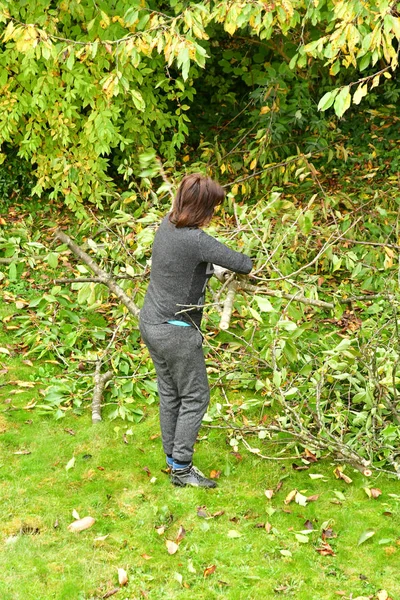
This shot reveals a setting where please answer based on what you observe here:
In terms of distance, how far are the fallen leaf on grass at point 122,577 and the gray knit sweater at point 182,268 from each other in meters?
1.25

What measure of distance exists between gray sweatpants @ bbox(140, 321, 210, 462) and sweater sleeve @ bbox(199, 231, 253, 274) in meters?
0.44

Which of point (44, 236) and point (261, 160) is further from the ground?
point (261, 160)

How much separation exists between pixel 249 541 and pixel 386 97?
8.62 meters

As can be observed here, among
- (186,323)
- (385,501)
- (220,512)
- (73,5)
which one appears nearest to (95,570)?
(220,512)

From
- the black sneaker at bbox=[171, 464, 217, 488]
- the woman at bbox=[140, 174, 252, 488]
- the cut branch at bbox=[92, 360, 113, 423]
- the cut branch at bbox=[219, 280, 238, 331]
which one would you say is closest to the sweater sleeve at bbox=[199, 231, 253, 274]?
the woman at bbox=[140, 174, 252, 488]

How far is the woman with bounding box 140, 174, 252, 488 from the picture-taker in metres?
3.60

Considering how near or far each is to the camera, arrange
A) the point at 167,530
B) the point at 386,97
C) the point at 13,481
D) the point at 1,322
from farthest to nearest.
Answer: the point at 386,97 < the point at 1,322 < the point at 13,481 < the point at 167,530

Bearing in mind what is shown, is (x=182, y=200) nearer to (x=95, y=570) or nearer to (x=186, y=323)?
(x=186, y=323)

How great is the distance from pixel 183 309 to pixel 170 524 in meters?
1.14

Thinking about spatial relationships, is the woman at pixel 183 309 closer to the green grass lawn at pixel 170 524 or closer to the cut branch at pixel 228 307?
the cut branch at pixel 228 307

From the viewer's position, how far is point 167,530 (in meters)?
3.77

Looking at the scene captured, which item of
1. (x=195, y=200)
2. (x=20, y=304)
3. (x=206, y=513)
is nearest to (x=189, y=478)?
(x=206, y=513)

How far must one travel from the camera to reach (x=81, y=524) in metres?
3.77

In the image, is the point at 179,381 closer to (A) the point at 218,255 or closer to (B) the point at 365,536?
(A) the point at 218,255
